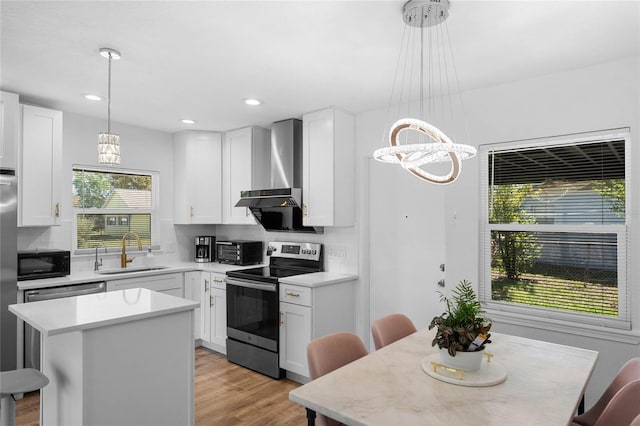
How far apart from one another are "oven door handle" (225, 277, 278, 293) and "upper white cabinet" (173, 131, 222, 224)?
994mm

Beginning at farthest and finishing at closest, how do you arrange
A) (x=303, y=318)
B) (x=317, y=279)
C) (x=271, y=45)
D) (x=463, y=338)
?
1. (x=317, y=279)
2. (x=303, y=318)
3. (x=271, y=45)
4. (x=463, y=338)

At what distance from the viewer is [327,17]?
79.7 inches

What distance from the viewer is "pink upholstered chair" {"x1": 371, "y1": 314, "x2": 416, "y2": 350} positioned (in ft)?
8.06

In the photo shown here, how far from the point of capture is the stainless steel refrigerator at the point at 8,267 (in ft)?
9.94

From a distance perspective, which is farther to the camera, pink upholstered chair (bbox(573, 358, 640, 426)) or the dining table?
pink upholstered chair (bbox(573, 358, 640, 426))

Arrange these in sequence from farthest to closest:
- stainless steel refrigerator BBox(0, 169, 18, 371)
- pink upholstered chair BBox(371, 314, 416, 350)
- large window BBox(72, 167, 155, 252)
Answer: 1. large window BBox(72, 167, 155, 252)
2. stainless steel refrigerator BBox(0, 169, 18, 371)
3. pink upholstered chair BBox(371, 314, 416, 350)

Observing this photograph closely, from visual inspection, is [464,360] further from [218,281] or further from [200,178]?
[200,178]

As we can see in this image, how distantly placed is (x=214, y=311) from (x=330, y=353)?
8.15 ft

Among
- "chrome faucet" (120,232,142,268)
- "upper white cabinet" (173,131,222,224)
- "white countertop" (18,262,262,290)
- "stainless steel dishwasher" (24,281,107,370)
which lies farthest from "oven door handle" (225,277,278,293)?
"stainless steel dishwasher" (24,281,107,370)

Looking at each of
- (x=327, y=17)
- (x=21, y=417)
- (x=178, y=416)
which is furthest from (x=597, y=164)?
(x=21, y=417)

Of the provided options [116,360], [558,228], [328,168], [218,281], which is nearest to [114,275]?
[218,281]

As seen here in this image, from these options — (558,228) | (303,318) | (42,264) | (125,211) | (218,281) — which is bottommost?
(303,318)

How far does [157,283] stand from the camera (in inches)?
160

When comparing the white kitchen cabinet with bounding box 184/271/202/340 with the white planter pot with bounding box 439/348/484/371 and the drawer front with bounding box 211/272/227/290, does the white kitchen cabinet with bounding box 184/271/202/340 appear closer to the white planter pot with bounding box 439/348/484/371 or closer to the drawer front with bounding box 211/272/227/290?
the drawer front with bounding box 211/272/227/290
